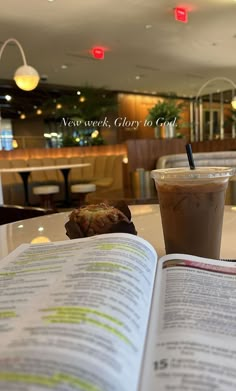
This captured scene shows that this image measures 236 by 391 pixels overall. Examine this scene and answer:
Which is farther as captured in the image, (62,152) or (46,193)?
(62,152)

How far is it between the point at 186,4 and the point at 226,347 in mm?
4936

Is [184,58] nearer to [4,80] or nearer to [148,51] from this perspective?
[148,51]

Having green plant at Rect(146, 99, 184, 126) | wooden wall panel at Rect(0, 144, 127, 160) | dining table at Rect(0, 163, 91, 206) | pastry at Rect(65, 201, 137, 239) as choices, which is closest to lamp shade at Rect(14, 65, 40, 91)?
dining table at Rect(0, 163, 91, 206)

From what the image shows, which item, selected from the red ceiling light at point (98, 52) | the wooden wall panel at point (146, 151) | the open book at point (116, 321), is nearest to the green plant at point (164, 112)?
the wooden wall panel at point (146, 151)

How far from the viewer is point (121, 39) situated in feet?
18.5

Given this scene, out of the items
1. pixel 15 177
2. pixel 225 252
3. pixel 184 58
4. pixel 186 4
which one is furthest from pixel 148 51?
pixel 225 252

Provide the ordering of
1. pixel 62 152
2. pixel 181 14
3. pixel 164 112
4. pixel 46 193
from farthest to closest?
pixel 62 152 → pixel 46 193 → pixel 181 14 → pixel 164 112

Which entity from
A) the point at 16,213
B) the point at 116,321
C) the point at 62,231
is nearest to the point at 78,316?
the point at 116,321

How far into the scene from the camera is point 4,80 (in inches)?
269

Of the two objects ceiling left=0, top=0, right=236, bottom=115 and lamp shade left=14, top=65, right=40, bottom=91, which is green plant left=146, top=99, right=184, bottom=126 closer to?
lamp shade left=14, top=65, right=40, bottom=91

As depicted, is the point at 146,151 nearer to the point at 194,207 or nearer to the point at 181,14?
the point at 181,14

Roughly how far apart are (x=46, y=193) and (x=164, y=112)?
280 centimetres

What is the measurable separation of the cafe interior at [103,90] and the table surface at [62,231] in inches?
56.8

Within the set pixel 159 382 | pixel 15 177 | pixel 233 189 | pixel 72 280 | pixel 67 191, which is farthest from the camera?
pixel 15 177
